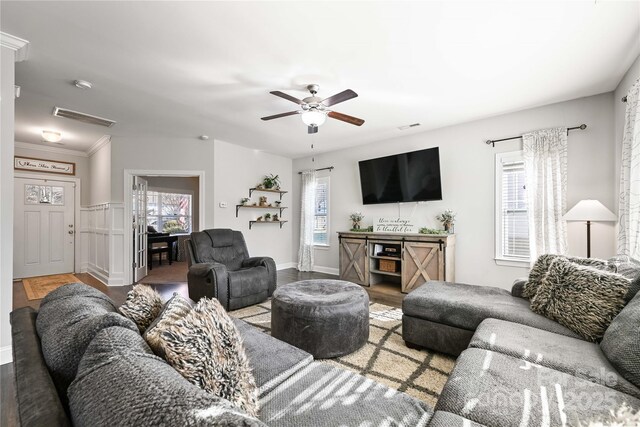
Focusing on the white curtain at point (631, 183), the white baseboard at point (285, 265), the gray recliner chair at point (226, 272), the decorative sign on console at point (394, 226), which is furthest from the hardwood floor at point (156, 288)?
the white curtain at point (631, 183)

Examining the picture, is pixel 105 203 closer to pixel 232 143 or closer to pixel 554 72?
pixel 232 143

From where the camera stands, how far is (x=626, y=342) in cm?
130

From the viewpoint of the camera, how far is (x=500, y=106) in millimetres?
3508

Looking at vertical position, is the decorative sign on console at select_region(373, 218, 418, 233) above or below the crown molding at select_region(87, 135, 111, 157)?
below

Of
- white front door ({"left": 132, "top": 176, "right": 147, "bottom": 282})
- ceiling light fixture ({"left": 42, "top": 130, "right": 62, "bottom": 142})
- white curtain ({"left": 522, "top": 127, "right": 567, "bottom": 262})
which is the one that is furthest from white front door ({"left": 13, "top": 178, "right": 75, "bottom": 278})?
white curtain ({"left": 522, "top": 127, "right": 567, "bottom": 262})

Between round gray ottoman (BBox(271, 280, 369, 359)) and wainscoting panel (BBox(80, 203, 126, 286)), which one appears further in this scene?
wainscoting panel (BBox(80, 203, 126, 286))

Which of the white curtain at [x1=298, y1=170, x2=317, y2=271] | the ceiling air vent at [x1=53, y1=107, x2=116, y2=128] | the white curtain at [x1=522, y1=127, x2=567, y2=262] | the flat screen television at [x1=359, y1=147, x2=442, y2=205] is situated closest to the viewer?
the white curtain at [x1=522, y1=127, x2=567, y2=262]

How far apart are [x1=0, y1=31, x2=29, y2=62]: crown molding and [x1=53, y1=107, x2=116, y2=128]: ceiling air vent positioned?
1.49 meters

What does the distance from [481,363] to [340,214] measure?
435 centimetres

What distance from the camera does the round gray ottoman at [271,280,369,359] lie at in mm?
2172

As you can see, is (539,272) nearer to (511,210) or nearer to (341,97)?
(511,210)

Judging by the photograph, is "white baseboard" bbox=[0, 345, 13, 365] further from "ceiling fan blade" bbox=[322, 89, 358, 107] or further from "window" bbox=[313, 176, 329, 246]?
"window" bbox=[313, 176, 329, 246]

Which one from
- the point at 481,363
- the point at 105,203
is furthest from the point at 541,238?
the point at 105,203

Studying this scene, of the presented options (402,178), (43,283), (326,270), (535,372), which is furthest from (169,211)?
(535,372)
